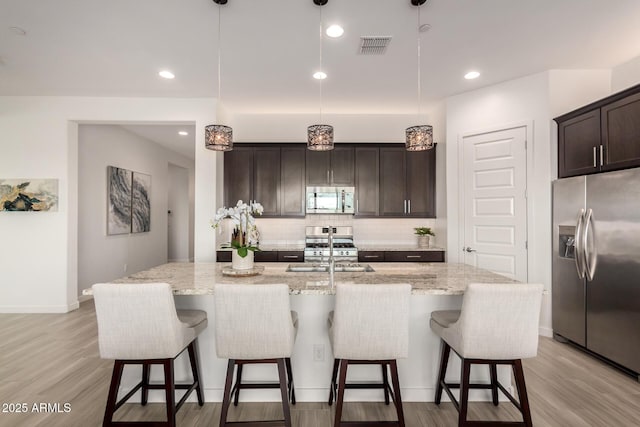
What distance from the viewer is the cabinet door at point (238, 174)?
16.0ft

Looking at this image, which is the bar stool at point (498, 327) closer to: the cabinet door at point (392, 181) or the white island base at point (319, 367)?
the white island base at point (319, 367)

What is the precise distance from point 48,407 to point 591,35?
5316 mm

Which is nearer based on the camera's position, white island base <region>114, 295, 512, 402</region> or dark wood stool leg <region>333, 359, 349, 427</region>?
dark wood stool leg <region>333, 359, 349, 427</region>

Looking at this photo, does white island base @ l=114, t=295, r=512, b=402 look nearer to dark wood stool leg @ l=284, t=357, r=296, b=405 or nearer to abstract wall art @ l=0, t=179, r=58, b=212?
dark wood stool leg @ l=284, t=357, r=296, b=405

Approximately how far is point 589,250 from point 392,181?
248cm


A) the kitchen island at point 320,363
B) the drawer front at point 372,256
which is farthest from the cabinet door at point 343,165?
the kitchen island at point 320,363

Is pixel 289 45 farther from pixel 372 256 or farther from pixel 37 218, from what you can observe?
pixel 37 218

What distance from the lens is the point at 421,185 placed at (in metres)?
4.89

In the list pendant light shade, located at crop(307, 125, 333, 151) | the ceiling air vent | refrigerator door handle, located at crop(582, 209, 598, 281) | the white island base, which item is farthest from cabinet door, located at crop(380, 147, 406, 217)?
the white island base

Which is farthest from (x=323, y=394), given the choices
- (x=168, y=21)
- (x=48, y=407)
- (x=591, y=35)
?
(x=591, y=35)

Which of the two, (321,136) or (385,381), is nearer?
(385,381)

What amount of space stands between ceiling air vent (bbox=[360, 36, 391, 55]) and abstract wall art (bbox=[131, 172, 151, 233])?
5.11m

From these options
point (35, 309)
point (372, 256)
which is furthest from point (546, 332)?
point (35, 309)

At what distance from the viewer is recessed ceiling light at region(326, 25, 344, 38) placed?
2.79 meters
